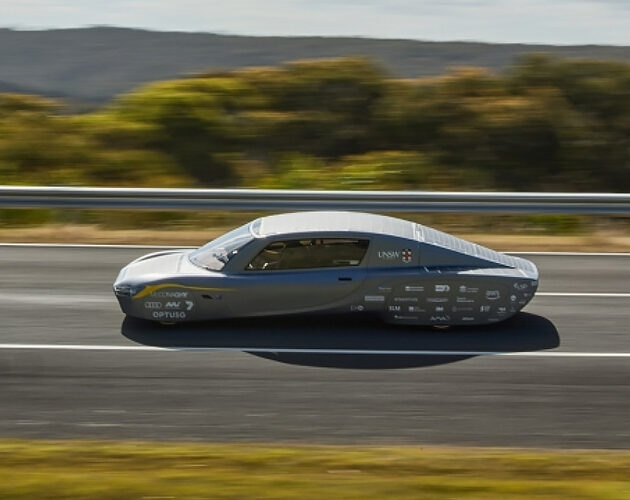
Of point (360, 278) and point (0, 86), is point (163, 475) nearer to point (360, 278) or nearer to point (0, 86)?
point (360, 278)

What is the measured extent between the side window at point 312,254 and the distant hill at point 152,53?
2091 cm

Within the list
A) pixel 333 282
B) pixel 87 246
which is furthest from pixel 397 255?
pixel 87 246

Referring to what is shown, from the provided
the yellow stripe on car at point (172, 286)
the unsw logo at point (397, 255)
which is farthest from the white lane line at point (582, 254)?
the yellow stripe on car at point (172, 286)

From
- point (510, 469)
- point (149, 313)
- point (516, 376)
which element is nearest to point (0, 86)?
point (149, 313)

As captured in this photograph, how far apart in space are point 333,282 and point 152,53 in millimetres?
31014

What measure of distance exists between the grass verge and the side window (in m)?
3.17

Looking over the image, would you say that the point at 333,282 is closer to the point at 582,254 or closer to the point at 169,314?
the point at 169,314

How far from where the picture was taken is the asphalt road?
29.1 feet

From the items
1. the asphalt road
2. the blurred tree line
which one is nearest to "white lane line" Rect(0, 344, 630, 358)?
the asphalt road

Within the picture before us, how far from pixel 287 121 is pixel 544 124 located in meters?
5.62

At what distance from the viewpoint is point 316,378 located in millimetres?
10164

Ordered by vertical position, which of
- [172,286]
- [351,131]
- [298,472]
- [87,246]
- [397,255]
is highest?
[351,131]

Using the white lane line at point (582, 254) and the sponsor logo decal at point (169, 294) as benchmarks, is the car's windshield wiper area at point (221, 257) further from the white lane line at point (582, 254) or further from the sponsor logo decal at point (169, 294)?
the white lane line at point (582, 254)

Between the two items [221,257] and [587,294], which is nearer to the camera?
[221,257]
